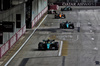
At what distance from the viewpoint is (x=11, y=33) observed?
40688 mm

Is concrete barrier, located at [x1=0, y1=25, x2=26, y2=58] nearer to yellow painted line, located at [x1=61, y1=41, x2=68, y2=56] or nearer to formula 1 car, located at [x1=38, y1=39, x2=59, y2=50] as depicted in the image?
formula 1 car, located at [x1=38, y1=39, x2=59, y2=50]

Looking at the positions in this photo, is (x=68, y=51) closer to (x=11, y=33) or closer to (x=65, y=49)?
(x=65, y=49)

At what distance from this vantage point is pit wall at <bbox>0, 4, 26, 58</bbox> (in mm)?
35650

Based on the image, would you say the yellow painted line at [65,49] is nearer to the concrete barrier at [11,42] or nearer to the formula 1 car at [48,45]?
the formula 1 car at [48,45]

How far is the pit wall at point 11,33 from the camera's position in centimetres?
3565

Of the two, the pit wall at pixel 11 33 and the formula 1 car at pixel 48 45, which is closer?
the pit wall at pixel 11 33

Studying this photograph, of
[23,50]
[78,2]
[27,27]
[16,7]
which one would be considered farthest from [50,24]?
[78,2]

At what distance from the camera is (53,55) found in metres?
35.7

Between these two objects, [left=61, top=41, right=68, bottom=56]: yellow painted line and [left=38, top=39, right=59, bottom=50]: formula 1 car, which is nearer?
[left=61, top=41, right=68, bottom=56]: yellow painted line

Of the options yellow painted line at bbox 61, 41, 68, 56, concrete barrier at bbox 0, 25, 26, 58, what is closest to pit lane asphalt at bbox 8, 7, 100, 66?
yellow painted line at bbox 61, 41, 68, 56

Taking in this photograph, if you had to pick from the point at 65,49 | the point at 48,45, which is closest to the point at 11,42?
the point at 48,45

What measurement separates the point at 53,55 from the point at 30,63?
14.0 ft

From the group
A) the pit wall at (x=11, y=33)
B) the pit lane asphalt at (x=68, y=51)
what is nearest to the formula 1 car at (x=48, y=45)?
the pit lane asphalt at (x=68, y=51)

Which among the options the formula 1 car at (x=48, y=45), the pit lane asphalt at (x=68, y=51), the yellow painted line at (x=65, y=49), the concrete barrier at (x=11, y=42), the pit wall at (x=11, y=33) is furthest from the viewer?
the formula 1 car at (x=48, y=45)
